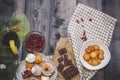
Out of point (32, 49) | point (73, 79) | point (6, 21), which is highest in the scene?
point (6, 21)

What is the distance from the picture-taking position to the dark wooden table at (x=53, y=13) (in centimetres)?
203

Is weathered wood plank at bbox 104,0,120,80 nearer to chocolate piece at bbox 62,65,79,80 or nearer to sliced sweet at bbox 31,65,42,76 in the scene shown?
chocolate piece at bbox 62,65,79,80

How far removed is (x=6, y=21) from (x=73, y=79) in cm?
45

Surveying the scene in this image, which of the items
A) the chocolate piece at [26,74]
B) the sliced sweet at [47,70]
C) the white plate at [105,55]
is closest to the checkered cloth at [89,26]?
the white plate at [105,55]

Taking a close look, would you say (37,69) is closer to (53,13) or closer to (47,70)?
(47,70)

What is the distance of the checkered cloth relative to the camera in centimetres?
199

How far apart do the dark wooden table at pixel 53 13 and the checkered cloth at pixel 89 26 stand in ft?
0.14

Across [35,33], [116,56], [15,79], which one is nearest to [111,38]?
[116,56]

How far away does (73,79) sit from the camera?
6.45 ft

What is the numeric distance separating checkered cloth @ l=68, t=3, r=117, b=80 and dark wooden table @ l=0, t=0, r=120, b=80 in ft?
0.14

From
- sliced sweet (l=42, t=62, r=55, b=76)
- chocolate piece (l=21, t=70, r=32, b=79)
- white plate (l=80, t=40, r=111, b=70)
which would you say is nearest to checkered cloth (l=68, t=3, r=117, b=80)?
white plate (l=80, t=40, r=111, b=70)

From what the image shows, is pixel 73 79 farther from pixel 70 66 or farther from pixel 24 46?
pixel 24 46

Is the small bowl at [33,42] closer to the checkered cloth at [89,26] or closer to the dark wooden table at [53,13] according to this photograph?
the dark wooden table at [53,13]

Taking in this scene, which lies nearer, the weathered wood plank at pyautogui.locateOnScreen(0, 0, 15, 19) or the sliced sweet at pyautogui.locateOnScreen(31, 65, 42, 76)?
the sliced sweet at pyautogui.locateOnScreen(31, 65, 42, 76)
